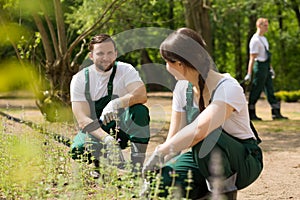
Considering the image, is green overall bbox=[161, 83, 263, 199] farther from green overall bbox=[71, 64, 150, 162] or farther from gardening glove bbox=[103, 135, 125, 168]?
green overall bbox=[71, 64, 150, 162]

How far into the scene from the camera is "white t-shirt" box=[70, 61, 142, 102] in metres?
4.54

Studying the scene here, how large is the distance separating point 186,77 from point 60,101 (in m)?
6.66

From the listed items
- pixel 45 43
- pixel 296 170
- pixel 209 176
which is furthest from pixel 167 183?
pixel 45 43

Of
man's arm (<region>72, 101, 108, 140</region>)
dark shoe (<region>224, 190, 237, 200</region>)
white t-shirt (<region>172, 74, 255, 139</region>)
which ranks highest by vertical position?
white t-shirt (<region>172, 74, 255, 139</region>)

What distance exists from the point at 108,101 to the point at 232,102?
1.77 metres

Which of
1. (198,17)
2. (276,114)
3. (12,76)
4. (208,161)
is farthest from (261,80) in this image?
(12,76)

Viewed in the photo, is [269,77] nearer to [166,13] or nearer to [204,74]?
[204,74]

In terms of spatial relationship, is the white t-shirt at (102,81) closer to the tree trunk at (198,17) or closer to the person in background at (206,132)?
the person in background at (206,132)

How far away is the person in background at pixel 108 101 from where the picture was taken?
4.34 m

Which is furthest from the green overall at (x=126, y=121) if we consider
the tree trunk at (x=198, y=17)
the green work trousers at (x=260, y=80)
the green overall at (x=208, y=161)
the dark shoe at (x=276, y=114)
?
the tree trunk at (x=198, y=17)

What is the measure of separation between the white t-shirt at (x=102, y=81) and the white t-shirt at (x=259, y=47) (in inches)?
186

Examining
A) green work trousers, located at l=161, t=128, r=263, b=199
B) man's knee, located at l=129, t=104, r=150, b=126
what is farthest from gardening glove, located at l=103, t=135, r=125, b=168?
man's knee, located at l=129, t=104, r=150, b=126

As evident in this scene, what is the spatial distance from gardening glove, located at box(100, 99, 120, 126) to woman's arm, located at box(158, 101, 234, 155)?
129 centimetres

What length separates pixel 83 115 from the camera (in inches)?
174
